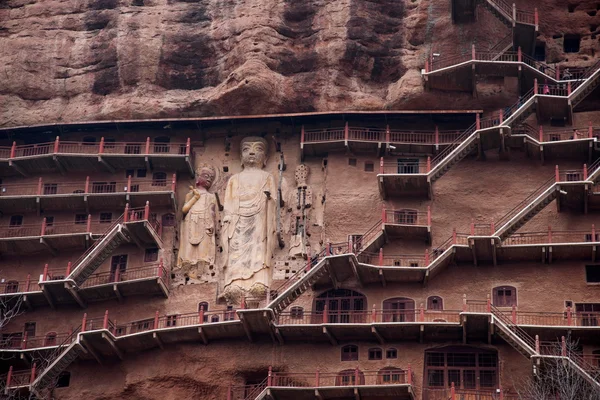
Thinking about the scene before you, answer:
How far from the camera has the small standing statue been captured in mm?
63312

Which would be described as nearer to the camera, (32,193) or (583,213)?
(583,213)

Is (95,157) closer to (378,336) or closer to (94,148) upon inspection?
(94,148)

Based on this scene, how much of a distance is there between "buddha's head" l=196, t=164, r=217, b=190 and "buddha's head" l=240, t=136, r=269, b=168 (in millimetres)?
1374

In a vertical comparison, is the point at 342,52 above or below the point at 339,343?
above

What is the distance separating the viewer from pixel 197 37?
67.4m

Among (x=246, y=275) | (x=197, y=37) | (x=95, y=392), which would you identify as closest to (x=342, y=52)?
(x=197, y=37)

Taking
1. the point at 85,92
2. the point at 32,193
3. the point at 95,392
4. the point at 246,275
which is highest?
the point at 85,92

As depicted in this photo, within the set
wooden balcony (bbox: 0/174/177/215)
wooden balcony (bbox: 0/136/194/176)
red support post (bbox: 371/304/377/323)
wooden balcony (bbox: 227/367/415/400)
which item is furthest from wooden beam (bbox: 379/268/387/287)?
wooden balcony (bbox: 0/136/194/176)

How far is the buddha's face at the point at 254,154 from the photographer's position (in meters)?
65.3

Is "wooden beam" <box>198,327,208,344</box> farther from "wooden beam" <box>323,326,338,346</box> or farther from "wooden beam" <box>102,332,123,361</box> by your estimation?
"wooden beam" <box>323,326,338,346</box>

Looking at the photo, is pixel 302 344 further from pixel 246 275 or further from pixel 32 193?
pixel 32 193

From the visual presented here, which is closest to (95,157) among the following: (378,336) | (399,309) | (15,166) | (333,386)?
(15,166)

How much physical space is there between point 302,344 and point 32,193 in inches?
553

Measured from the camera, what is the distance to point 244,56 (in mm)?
65938
